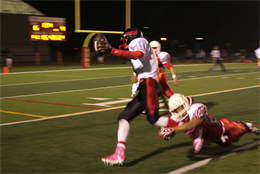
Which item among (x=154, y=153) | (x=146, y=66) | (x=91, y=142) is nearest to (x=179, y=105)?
(x=146, y=66)

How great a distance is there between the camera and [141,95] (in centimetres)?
456

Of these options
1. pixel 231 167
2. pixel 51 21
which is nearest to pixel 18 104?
pixel 231 167

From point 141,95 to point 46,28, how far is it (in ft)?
91.6

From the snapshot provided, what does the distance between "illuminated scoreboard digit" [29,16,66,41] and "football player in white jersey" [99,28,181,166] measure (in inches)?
1073

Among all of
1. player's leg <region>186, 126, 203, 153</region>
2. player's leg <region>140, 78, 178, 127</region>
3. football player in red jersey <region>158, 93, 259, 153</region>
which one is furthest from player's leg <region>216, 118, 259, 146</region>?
player's leg <region>140, 78, 178, 127</region>

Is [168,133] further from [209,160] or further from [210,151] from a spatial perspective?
[210,151]

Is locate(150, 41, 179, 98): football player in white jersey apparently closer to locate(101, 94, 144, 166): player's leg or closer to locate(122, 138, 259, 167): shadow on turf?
locate(122, 138, 259, 167): shadow on turf

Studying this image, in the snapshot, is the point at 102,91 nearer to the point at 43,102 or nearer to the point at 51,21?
the point at 43,102

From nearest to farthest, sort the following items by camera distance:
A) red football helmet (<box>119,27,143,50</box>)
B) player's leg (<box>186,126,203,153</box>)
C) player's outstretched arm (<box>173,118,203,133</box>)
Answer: player's outstretched arm (<box>173,118,203,133</box>) → player's leg (<box>186,126,203,153</box>) → red football helmet (<box>119,27,143,50</box>)

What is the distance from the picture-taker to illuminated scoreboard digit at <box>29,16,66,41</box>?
99.9 feet

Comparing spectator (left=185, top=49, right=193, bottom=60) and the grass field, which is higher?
the grass field

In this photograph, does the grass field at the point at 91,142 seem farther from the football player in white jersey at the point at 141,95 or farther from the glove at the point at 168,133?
the glove at the point at 168,133

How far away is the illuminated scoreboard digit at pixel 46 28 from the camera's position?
3045 cm

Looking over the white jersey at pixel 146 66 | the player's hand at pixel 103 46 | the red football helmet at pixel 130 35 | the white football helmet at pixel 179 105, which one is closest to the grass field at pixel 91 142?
the white football helmet at pixel 179 105
